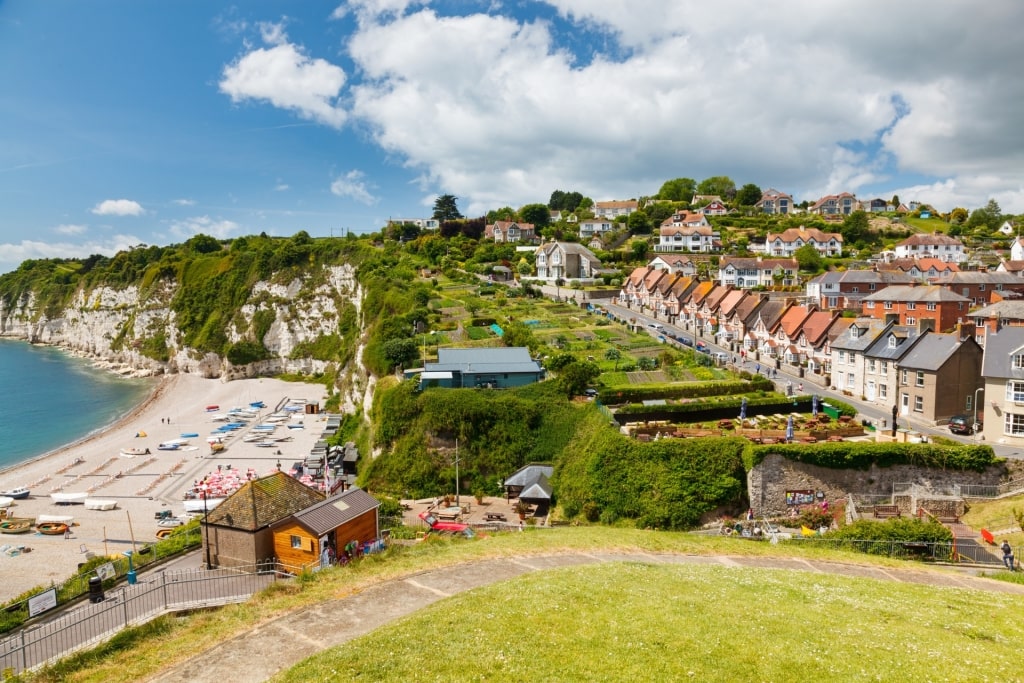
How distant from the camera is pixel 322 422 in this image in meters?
64.6

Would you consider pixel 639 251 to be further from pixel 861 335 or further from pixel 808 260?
pixel 861 335

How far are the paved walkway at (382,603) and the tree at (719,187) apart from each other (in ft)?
421

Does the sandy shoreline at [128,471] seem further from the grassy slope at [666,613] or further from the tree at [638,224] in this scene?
the tree at [638,224]

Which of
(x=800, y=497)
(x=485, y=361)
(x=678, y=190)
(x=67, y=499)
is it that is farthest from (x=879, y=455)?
(x=678, y=190)

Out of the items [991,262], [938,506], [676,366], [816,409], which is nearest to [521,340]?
[676,366]

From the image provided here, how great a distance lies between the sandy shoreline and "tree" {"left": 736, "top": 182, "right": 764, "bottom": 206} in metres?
94.7

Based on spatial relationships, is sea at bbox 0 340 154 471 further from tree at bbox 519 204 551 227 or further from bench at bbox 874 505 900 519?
tree at bbox 519 204 551 227

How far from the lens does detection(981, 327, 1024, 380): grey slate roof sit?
32.6m

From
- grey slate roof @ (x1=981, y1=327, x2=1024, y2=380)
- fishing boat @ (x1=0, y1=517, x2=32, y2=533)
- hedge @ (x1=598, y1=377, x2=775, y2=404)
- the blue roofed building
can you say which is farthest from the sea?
grey slate roof @ (x1=981, y1=327, x2=1024, y2=380)

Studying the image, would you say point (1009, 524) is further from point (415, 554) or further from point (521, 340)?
point (521, 340)

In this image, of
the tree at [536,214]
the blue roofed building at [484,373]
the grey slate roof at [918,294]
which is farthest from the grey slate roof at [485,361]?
the tree at [536,214]

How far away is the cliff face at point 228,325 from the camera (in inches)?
3494

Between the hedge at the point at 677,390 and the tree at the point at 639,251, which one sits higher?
the tree at the point at 639,251

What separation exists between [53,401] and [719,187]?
128 m
